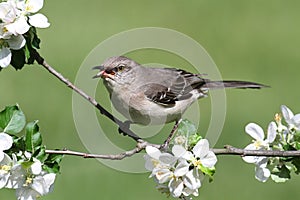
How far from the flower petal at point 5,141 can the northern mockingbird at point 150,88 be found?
124cm

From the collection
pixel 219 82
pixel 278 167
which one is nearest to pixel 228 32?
pixel 219 82

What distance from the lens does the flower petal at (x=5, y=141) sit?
2.51 meters

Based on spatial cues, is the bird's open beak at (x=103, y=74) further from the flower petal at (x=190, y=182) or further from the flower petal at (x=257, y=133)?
the flower petal at (x=190, y=182)

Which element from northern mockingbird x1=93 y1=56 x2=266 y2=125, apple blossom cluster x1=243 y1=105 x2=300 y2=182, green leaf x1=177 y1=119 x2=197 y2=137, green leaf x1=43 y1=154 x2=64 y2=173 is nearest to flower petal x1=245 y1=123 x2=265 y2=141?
apple blossom cluster x1=243 y1=105 x2=300 y2=182

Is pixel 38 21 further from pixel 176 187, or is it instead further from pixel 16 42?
pixel 176 187

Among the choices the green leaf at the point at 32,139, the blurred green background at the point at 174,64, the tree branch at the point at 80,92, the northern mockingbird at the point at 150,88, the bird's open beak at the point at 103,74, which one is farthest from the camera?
the blurred green background at the point at 174,64

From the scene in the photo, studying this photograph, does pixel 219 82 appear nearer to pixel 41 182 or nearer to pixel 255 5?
pixel 41 182

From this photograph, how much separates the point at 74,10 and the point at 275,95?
433 centimetres

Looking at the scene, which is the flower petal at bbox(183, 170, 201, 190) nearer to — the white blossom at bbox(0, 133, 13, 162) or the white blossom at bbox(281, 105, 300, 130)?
the white blossom at bbox(281, 105, 300, 130)

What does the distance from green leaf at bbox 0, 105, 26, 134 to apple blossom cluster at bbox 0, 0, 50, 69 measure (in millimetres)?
188

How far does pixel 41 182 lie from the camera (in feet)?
8.39

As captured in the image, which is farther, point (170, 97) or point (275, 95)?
point (275, 95)

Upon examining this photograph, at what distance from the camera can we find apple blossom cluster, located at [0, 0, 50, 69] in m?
2.65

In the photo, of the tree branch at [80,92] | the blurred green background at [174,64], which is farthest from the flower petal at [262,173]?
the blurred green background at [174,64]
